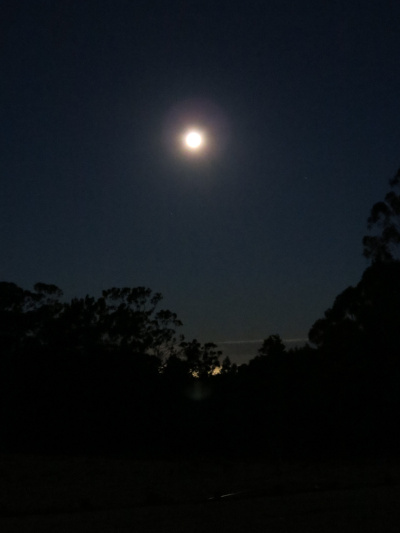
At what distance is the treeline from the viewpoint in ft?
118

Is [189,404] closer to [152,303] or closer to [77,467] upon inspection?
[152,303]

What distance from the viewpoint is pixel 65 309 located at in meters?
44.9

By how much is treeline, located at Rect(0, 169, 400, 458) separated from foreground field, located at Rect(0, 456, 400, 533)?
15.0 metres

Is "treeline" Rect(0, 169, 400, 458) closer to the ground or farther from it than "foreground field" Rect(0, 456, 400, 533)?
farther from it

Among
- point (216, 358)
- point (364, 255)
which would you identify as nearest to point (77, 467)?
point (364, 255)

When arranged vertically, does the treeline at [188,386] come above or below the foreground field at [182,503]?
above

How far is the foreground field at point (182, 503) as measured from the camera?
1016 centimetres

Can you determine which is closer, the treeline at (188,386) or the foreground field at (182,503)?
the foreground field at (182,503)

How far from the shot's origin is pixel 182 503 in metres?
13.1

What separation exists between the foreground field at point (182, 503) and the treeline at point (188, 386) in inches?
591

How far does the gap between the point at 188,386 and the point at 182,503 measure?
33.5m

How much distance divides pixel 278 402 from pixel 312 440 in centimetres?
362

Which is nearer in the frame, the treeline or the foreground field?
the foreground field

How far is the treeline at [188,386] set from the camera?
3594 centimetres
